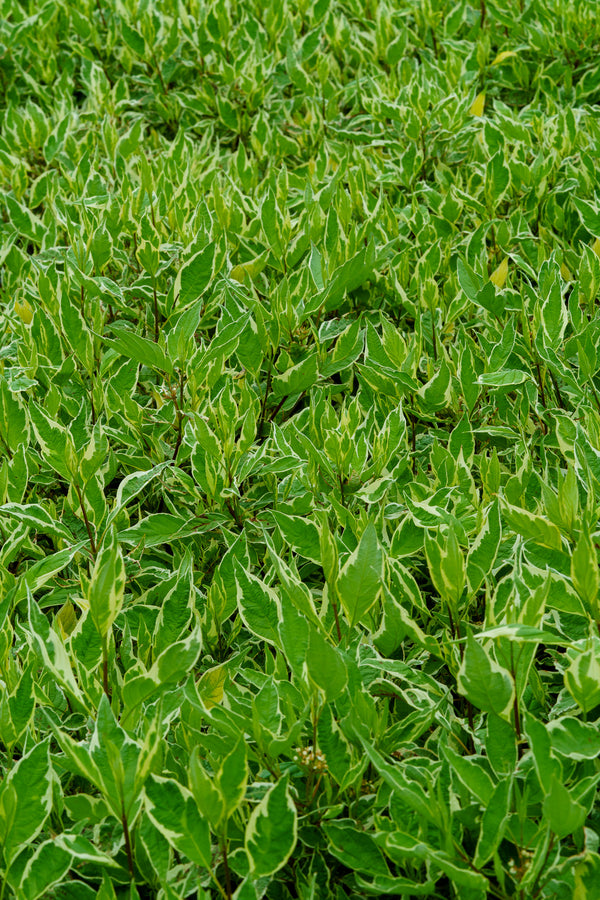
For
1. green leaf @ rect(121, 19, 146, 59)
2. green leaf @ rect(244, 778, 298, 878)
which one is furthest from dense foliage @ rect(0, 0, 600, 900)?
green leaf @ rect(121, 19, 146, 59)

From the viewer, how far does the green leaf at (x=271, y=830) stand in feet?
A: 3.84

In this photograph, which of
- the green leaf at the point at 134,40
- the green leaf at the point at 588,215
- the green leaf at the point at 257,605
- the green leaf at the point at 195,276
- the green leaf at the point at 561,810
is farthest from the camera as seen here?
the green leaf at the point at 134,40

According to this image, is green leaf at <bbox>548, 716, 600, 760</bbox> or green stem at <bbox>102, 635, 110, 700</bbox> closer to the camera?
green leaf at <bbox>548, 716, 600, 760</bbox>

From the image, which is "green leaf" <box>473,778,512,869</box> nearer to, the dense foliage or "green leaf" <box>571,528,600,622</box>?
the dense foliage

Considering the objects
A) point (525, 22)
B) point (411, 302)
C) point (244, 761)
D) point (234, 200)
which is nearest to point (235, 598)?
point (244, 761)

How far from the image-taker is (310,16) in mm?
3494

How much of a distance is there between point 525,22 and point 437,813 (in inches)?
118

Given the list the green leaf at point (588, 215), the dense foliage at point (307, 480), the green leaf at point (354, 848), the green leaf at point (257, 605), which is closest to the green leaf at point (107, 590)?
the dense foliage at point (307, 480)

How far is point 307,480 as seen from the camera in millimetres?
1790

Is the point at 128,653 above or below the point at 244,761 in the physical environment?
below

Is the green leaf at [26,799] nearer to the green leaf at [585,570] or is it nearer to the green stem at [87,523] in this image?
the green stem at [87,523]

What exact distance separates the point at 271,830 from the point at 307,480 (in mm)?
744

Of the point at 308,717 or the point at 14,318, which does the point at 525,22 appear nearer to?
the point at 14,318

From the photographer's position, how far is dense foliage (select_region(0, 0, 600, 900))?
4.09ft
